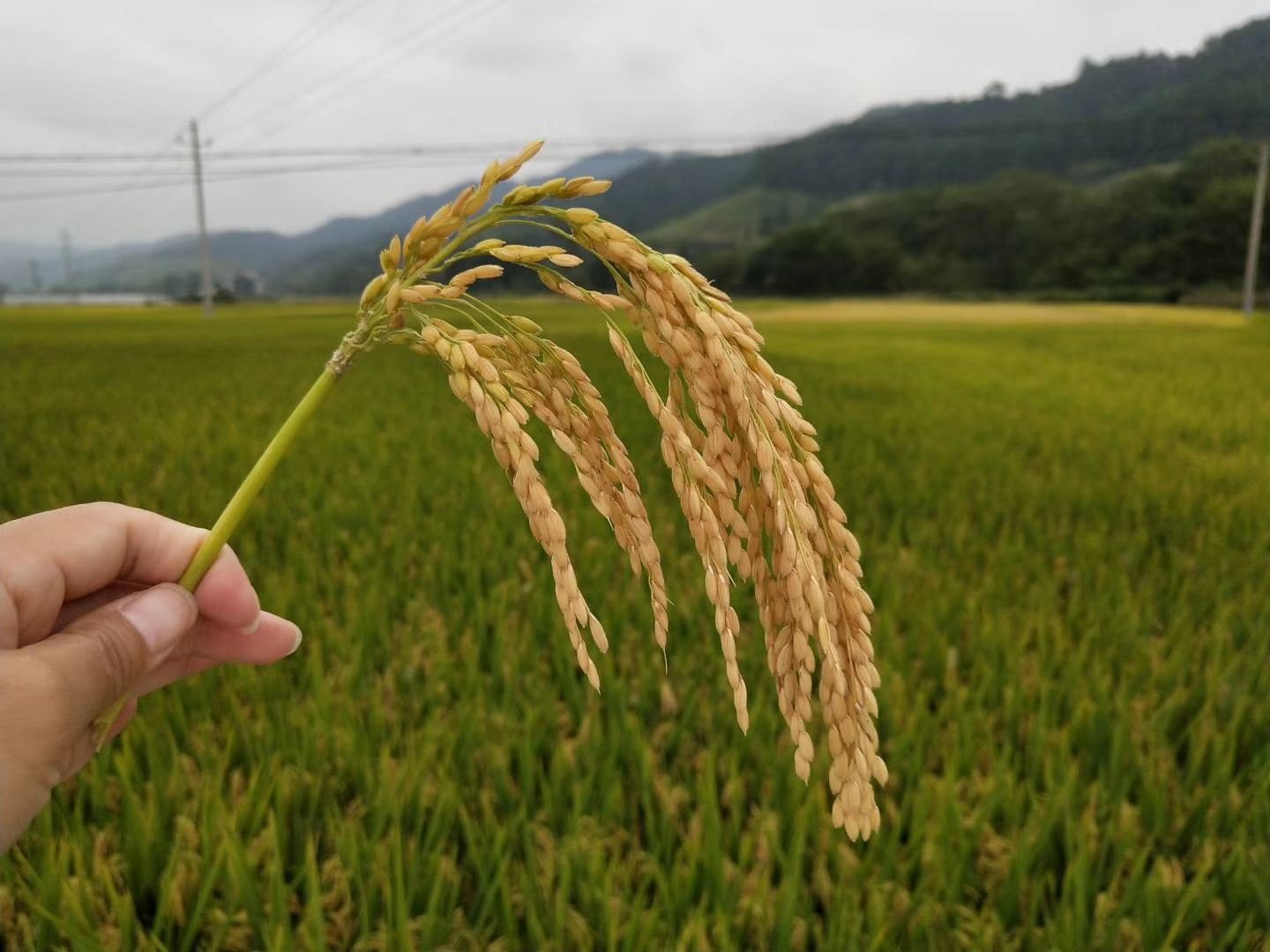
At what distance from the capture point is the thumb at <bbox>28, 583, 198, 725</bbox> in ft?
3.23

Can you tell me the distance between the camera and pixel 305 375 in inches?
504

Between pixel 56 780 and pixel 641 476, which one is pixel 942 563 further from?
pixel 56 780

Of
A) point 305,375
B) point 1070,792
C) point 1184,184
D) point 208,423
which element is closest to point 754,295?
point 1184,184

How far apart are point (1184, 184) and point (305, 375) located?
2966 inches

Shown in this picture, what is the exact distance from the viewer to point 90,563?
1.26m

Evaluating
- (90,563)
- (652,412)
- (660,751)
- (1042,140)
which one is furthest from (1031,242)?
(652,412)

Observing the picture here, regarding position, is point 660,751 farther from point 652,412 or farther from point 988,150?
point 988,150

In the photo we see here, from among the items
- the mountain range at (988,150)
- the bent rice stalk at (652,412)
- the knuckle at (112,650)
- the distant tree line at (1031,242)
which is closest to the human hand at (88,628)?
the knuckle at (112,650)

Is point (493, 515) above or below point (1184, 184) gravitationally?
below

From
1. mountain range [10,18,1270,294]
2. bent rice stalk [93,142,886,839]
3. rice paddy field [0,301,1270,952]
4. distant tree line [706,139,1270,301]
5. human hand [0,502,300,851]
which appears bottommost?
rice paddy field [0,301,1270,952]

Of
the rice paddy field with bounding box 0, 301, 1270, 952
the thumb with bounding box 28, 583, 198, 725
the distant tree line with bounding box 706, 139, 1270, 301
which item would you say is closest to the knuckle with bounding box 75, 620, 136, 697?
the thumb with bounding box 28, 583, 198, 725

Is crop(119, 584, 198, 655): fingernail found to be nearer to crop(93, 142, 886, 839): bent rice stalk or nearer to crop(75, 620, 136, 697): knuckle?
crop(75, 620, 136, 697): knuckle

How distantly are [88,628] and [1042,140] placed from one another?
13796cm

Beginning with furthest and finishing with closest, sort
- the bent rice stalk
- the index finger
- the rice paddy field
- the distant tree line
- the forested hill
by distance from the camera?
the forested hill < the distant tree line < the rice paddy field < the index finger < the bent rice stalk
